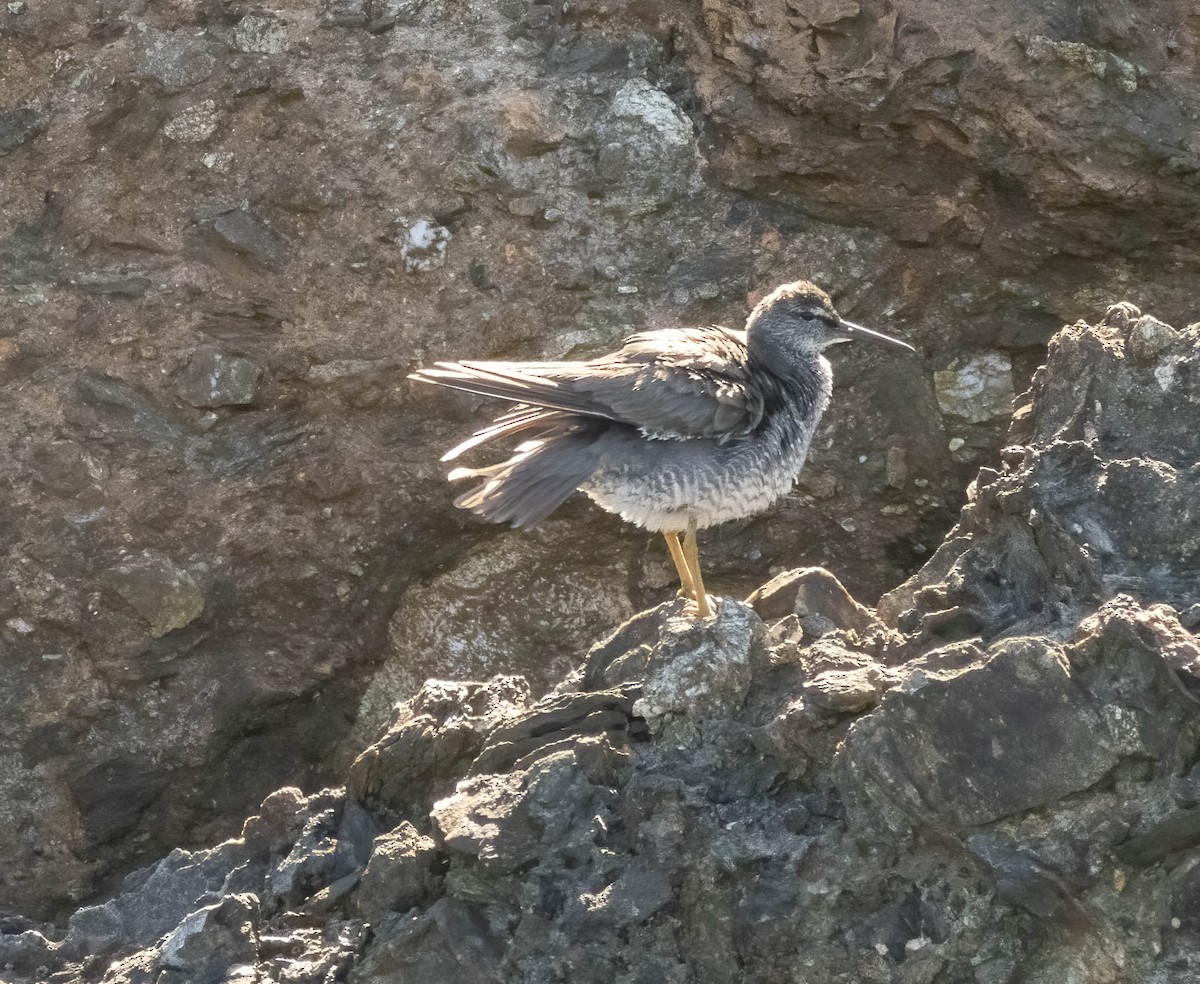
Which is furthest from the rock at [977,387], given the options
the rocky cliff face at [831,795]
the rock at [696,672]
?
the rock at [696,672]

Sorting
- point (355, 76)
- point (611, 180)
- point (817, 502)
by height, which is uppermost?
point (355, 76)

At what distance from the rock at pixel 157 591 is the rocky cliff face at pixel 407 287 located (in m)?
0.02

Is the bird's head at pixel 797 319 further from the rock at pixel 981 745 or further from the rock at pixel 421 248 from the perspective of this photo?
the rock at pixel 981 745

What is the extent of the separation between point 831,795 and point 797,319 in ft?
9.10


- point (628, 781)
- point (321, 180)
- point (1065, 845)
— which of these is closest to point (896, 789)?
point (1065, 845)

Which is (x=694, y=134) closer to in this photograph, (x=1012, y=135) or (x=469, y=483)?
(x=1012, y=135)

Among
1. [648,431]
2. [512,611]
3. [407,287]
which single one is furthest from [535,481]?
[407,287]

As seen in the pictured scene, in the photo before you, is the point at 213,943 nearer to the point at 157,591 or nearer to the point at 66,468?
the point at 157,591

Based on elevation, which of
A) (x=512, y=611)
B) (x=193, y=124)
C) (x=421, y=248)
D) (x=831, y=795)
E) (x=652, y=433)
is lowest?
(x=512, y=611)

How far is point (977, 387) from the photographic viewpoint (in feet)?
25.2

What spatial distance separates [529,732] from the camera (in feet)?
16.4

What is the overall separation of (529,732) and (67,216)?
4.73 m

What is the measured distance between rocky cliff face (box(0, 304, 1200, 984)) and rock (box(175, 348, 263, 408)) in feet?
9.78

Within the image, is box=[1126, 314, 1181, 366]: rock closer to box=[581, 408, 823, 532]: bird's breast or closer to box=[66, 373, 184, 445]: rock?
box=[581, 408, 823, 532]: bird's breast
